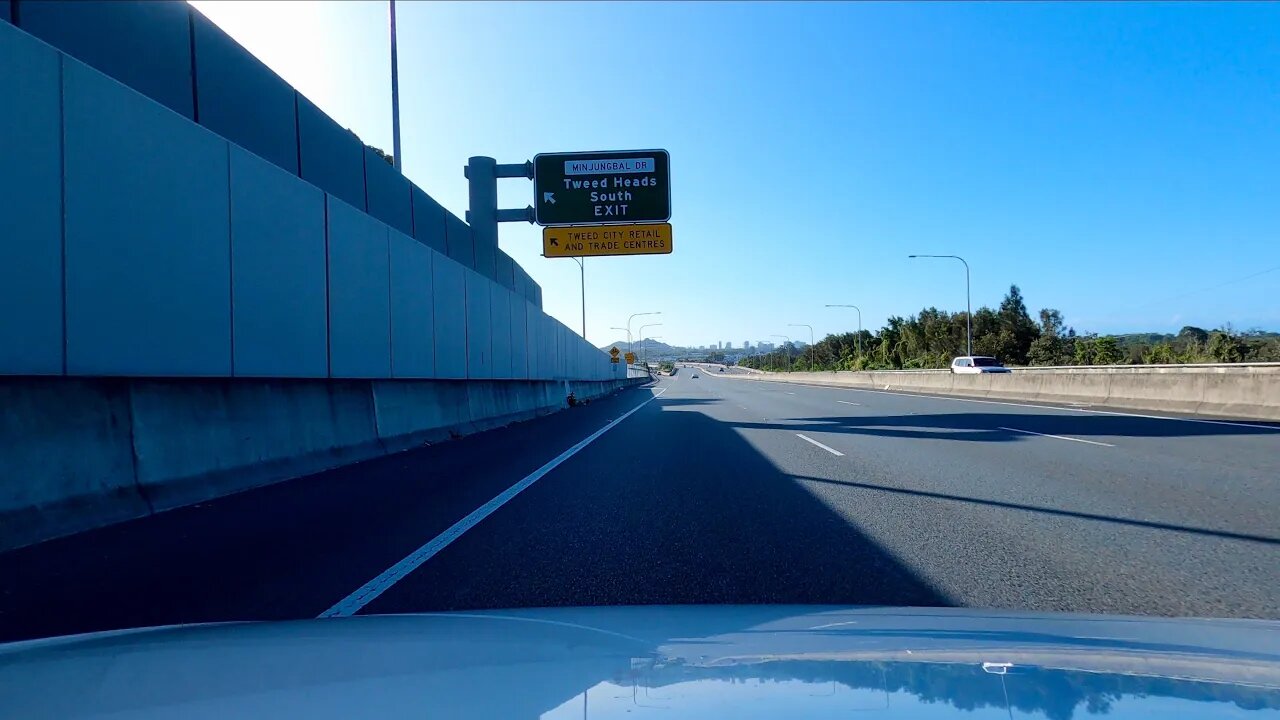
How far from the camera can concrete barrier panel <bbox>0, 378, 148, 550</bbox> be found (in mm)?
6281

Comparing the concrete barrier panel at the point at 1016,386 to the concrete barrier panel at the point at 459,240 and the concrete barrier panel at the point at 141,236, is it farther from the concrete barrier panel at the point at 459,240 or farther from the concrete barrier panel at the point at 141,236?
the concrete barrier panel at the point at 141,236

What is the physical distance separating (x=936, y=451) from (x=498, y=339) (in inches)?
525

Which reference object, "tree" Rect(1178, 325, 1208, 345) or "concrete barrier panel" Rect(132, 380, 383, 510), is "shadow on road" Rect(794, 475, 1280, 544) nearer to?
"concrete barrier panel" Rect(132, 380, 383, 510)

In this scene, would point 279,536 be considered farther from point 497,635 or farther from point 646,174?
point 646,174

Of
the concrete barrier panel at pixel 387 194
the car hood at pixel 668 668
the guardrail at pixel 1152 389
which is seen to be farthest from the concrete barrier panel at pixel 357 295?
the guardrail at pixel 1152 389

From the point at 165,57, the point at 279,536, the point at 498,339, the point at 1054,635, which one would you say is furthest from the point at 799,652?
the point at 498,339

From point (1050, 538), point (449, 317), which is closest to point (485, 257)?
point (449, 317)

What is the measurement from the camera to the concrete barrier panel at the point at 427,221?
18.7m

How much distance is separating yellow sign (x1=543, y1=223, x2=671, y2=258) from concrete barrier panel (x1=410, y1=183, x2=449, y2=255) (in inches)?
157

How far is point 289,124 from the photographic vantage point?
42.8 feet

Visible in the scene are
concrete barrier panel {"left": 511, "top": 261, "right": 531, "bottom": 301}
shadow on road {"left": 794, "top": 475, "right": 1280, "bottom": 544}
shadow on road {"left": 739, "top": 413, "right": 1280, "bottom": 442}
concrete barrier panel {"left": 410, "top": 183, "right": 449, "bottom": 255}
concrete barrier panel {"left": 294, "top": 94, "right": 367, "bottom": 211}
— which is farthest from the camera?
concrete barrier panel {"left": 511, "top": 261, "right": 531, "bottom": 301}

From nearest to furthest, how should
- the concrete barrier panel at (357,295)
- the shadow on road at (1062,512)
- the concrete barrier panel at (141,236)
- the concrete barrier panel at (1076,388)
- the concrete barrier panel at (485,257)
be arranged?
the shadow on road at (1062,512) < the concrete barrier panel at (141,236) < the concrete barrier panel at (357,295) < the concrete barrier panel at (485,257) < the concrete barrier panel at (1076,388)

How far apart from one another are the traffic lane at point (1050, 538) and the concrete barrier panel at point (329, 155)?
886cm

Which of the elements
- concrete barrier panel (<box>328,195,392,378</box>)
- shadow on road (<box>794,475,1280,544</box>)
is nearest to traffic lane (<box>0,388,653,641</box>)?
concrete barrier panel (<box>328,195,392,378</box>)
